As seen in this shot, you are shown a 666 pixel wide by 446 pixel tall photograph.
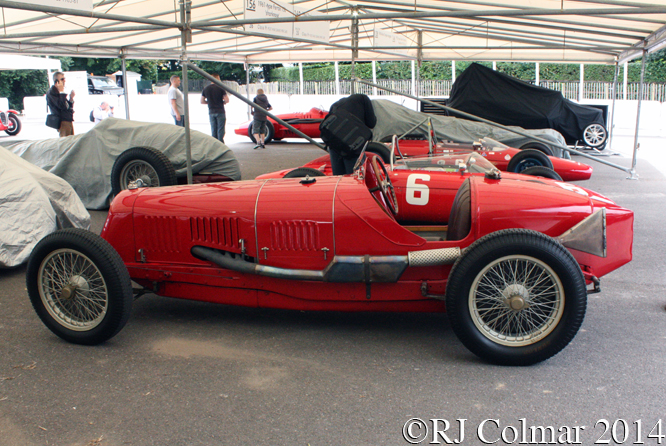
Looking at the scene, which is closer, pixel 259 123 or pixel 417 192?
pixel 417 192

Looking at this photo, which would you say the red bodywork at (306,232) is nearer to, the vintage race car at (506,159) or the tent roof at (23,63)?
the vintage race car at (506,159)

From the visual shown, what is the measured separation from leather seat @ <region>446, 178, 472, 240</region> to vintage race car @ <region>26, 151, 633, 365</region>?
13 millimetres

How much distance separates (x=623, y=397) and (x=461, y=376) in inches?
30.9

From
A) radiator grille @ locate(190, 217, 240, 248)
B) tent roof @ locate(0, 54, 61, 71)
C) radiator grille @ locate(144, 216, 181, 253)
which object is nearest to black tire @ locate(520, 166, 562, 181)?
radiator grille @ locate(190, 217, 240, 248)

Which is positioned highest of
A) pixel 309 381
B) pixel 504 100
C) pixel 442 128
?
pixel 504 100

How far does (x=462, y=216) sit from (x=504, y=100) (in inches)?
411

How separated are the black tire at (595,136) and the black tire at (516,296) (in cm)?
1292

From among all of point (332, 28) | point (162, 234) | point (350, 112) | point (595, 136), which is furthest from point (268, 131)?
point (162, 234)

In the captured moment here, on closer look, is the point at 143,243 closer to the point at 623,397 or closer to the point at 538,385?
the point at 538,385

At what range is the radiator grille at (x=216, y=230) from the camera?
358cm

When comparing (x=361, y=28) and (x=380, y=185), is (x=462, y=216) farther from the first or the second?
(x=361, y=28)

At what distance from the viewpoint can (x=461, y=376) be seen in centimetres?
298

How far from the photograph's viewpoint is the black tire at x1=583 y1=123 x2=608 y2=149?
47.4ft

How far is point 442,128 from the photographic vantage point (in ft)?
34.9
